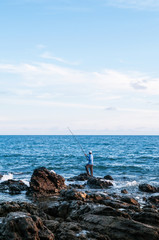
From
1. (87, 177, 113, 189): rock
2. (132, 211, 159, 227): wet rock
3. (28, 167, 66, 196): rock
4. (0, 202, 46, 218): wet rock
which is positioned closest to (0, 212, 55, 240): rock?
(0, 202, 46, 218): wet rock

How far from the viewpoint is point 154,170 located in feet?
95.1

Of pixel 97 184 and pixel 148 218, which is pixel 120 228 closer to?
pixel 148 218

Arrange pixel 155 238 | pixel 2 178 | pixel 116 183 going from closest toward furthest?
pixel 155 238 < pixel 116 183 < pixel 2 178

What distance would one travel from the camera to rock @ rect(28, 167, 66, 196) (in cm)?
1677

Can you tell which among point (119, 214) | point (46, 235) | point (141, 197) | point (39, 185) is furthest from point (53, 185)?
point (46, 235)

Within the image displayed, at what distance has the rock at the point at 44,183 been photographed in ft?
55.0

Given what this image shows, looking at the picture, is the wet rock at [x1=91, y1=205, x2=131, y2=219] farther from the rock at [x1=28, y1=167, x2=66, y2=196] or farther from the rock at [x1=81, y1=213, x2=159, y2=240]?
the rock at [x1=28, y1=167, x2=66, y2=196]

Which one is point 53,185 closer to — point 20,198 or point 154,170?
point 20,198

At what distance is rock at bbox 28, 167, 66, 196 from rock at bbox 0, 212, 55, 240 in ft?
28.8

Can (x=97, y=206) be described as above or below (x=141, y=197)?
above

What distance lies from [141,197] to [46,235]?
31.8 ft

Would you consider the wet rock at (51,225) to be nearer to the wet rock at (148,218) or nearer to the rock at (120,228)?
the rock at (120,228)

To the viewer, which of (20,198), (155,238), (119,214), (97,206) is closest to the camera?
(155,238)

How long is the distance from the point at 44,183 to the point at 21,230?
399 inches
